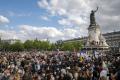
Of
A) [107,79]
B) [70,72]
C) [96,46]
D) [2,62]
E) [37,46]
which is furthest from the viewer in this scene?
[37,46]

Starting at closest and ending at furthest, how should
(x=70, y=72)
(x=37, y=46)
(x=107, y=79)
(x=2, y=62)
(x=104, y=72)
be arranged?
1. (x=107, y=79)
2. (x=104, y=72)
3. (x=70, y=72)
4. (x=2, y=62)
5. (x=37, y=46)

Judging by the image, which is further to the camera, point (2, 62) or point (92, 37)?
point (92, 37)

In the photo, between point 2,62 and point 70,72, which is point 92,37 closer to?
point 2,62

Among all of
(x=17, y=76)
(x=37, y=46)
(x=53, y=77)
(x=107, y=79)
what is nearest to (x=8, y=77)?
(x=17, y=76)

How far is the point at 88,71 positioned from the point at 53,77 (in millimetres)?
2285

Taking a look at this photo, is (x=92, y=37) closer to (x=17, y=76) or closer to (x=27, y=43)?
(x=17, y=76)

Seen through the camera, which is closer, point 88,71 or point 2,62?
point 88,71

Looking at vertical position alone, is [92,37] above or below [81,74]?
above

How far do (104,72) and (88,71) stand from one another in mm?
3006

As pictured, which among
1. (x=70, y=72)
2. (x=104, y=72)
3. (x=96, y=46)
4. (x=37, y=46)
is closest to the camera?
(x=104, y=72)

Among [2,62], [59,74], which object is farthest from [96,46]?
[59,74]

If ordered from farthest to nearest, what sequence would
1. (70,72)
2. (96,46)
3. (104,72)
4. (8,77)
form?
(96,46) < (70,72) < (8,77) < (104,72)

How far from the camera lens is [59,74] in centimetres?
2266

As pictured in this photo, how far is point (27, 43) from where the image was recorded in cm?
18900
